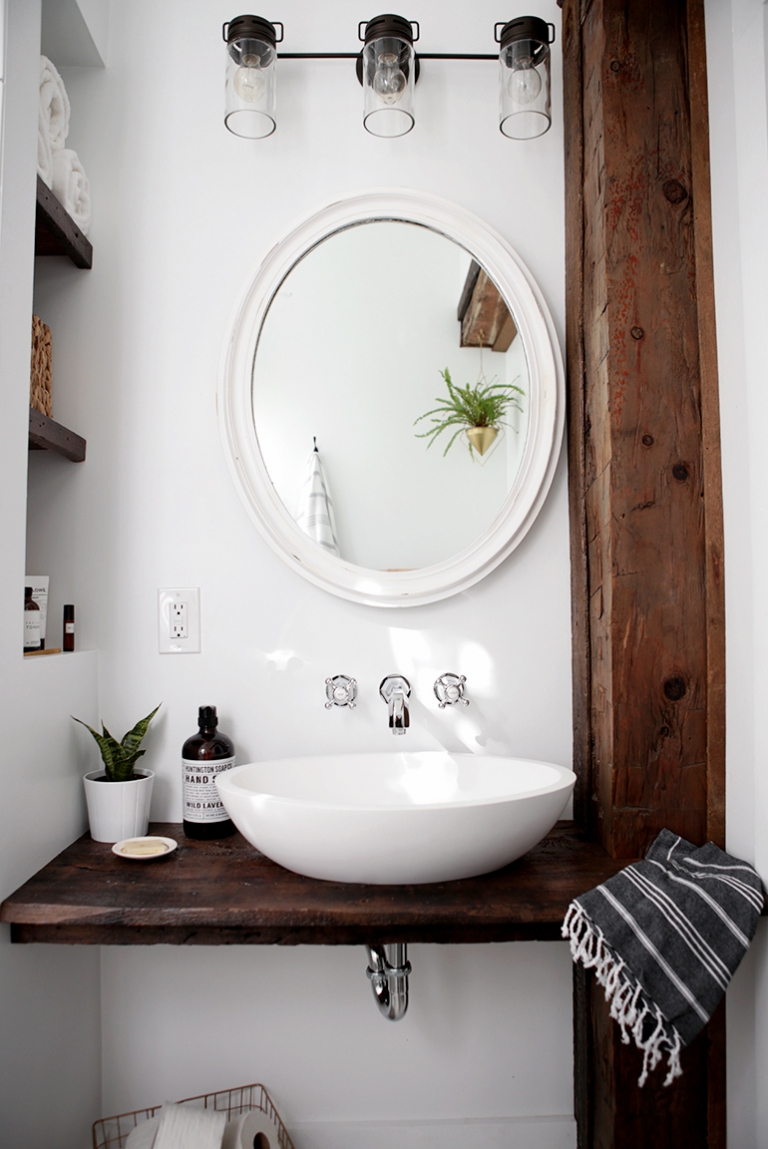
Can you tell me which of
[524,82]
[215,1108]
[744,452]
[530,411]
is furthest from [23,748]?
[524,82]

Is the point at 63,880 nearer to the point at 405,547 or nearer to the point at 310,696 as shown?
the point at 310,696

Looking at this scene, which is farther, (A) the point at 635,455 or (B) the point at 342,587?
(B) the point at 342,587

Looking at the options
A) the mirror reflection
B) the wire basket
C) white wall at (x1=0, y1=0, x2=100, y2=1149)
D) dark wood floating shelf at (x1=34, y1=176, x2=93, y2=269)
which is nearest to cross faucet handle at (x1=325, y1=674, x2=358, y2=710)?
the mirror reflection

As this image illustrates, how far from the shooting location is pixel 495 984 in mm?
1365

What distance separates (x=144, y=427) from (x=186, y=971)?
109cm

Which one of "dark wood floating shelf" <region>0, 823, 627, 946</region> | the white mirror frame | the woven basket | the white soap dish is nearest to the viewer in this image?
"dark wood floating shelf" <region>0, 823, 627, 946</region>

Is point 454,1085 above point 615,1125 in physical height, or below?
below

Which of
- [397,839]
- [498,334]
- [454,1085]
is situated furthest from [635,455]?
[454,1085]

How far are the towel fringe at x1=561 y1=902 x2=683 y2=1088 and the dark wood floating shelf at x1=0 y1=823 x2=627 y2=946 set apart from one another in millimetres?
37

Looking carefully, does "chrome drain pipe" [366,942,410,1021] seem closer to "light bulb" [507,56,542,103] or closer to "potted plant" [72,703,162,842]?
"potted plant" [72,703,162,842]

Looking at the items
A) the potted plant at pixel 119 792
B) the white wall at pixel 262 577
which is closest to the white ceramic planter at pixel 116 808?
the potted plant at pixel 119 792

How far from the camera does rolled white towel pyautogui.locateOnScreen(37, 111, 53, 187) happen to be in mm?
1191

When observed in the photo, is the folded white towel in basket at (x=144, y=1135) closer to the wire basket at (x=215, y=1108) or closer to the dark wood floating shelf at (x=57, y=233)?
the wire basket at (x=215, y=1108)

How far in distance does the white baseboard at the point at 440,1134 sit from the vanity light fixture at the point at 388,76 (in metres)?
1.94
